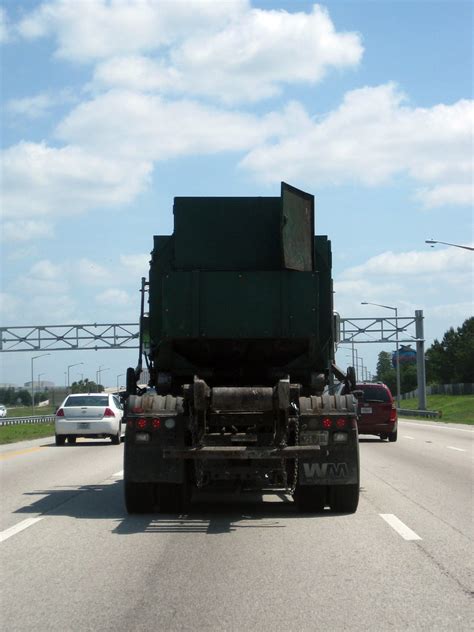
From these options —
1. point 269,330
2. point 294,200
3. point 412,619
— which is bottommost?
point 412,619

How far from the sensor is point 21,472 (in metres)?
19.2

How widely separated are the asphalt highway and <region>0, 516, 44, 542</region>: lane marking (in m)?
0.02

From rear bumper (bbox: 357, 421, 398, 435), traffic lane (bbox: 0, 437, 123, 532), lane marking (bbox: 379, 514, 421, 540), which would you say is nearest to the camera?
lane marking (bbox: 379, 514, 421, 540)

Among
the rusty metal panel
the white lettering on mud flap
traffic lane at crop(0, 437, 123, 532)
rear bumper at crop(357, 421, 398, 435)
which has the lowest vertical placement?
traffic lane at crop(0, 437, 123, 532)

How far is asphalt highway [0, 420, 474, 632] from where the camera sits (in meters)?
6.68

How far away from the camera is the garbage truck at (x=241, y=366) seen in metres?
11.3

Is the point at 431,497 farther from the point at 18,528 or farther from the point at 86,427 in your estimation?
the point at 86,427

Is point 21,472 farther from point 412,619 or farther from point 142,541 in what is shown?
point 412,619

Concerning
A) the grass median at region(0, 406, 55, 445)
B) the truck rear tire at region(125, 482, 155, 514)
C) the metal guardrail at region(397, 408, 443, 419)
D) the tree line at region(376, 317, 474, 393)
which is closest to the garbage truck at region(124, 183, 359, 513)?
the truck rear tire at region(125, 482, 155, 514)

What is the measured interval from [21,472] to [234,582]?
12.1 m

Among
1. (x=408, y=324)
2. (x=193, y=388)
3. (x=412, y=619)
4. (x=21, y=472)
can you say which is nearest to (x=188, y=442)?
(x=193, y=388)

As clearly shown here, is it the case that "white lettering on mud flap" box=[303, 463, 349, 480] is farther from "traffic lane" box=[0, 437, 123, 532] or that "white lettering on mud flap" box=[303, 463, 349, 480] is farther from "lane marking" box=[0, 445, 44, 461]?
"lane marking" box=[0, 445, 44, 461]

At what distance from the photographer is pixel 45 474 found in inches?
727

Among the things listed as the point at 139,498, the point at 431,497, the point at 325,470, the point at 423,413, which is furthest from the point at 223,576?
the point at 423,413
